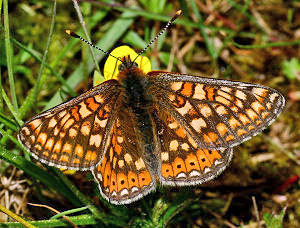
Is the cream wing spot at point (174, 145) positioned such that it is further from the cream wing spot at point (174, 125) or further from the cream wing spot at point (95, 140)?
the cream wing spot at point (95, 140)

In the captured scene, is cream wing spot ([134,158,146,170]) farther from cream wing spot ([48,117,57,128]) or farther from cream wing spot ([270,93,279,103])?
cream wing spot ([270,93,279,103])

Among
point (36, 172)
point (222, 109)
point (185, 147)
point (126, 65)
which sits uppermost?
point (126, 65)

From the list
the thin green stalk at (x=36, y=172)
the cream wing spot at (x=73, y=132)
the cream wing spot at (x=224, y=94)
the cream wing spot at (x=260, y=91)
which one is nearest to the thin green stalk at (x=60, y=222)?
the thin green stalk at (x=36, y=172)

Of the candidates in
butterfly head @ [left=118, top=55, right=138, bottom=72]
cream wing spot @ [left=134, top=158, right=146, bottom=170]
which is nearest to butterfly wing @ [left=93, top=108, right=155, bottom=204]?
cream wing spot @ [left=134, top=158, right=146, bottom=170]

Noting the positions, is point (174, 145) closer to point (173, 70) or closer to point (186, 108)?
point (186, 108)

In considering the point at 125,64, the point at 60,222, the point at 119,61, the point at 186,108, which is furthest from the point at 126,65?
the point at 60,222

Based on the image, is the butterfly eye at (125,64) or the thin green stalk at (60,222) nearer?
the thin green stalk at (60,222)
